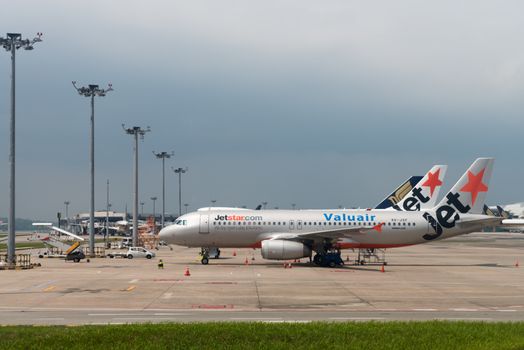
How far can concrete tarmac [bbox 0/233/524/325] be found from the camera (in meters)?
23.6

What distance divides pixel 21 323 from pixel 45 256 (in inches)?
1770

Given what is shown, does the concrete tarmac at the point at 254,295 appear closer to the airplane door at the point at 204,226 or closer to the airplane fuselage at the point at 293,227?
the airplane fuselage at the point at 293,227

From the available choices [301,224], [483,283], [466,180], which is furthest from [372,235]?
[483,283]

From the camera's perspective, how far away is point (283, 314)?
23.9 m

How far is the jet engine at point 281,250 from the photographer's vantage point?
48094 mm

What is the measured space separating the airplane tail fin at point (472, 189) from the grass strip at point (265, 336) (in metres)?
34.7

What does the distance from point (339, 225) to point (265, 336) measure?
3550 cm

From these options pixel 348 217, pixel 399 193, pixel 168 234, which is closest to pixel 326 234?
pixel 348 217

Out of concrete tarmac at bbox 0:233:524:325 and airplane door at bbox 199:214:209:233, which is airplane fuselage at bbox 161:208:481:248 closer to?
airplane door at bbox 199:214:209:233

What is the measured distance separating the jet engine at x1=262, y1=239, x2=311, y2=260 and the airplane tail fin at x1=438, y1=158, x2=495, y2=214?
40.8 ft

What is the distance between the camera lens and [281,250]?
48188mm

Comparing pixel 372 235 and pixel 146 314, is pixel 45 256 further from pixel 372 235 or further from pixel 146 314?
pixel 146 314

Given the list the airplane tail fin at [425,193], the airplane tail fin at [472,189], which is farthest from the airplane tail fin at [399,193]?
the airplane tail fin at [472,189]

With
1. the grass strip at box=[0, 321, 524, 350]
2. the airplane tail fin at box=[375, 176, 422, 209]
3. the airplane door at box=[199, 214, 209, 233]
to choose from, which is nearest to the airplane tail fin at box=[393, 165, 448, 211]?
the airplane tail fin at box=[375, 176, 422, 209]
